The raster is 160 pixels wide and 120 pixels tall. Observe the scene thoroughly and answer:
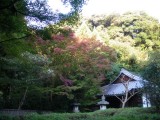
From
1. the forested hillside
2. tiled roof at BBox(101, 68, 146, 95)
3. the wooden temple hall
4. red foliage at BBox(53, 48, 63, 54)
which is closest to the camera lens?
the forested hillside

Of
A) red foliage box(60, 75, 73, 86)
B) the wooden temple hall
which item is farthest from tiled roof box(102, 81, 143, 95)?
red foliage box(60, 75, 73, 86)

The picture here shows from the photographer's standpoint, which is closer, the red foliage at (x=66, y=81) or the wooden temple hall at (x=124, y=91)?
the red foliage at (x=66, y=81)

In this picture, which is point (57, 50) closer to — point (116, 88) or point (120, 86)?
point (116, 88)

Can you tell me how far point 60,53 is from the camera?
19.6 m

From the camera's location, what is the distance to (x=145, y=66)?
55.2 ft

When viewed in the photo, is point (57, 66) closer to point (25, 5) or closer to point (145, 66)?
point (145, 66)

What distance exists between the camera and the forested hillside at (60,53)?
6324 millimetres

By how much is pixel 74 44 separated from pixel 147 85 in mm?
7901

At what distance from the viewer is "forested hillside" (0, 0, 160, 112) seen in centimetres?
632

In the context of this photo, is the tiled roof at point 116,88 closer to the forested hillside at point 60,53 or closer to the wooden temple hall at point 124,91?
the wooden temple hall at point 124,91

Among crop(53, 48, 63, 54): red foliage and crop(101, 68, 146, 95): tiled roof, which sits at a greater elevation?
crop(53, 48, 63, 54): red foliage

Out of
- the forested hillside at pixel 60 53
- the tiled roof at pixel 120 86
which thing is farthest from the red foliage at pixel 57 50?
the tiled roof at pixel 120 86

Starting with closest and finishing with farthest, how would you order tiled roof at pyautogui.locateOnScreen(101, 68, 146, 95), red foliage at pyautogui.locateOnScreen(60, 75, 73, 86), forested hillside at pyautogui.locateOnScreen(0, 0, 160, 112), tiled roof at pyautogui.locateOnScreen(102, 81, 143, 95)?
1. forested hillside at pyautogui.locateOnScreen(0, 0, 160, 112)
2. red foliage at pyautogui.locateOnScreen(60, 75, 73, 86)
3. tiled roof at pyautogui.locateOnScreen(102, 81, 143, 95)
4. tiled roof at pyautogui.locateOnScreen(101, 68, 146, 95)

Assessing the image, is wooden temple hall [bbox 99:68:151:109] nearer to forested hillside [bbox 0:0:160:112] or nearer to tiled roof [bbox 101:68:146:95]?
tiled roof [bbox 101:68:146:95]
